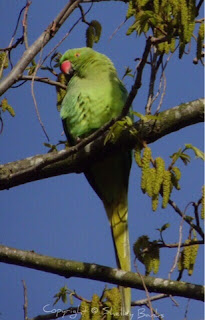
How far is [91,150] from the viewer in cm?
361

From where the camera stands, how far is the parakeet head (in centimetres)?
488

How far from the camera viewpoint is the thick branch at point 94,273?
270cm

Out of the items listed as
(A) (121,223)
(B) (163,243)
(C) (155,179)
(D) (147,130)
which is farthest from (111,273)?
(A) (121,223)

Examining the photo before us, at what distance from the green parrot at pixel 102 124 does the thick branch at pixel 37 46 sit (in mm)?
1263

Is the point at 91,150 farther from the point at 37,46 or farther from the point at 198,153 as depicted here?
the point at 198,153

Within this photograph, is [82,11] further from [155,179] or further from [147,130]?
[155,179]

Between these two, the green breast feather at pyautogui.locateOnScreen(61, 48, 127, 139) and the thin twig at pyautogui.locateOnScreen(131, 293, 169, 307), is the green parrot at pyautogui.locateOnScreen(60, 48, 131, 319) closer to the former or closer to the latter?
the green breast feather at pyautogui.locateOnScreen(61, 48, 127, 139)

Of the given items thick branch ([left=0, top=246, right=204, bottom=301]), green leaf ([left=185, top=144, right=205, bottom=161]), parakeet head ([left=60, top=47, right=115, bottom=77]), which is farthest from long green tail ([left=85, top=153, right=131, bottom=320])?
green leaf ([left=185, top=144, right=205, bottom=161])

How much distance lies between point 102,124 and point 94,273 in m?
1.62

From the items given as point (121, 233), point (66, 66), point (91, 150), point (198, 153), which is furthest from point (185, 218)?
point (66, 66)

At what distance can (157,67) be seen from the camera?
9.48ft

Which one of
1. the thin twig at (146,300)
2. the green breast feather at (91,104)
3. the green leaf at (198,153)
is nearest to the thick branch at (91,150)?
the green leaf at (198,153)

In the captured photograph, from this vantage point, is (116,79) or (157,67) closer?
(157,67)

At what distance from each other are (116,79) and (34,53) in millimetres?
1683
